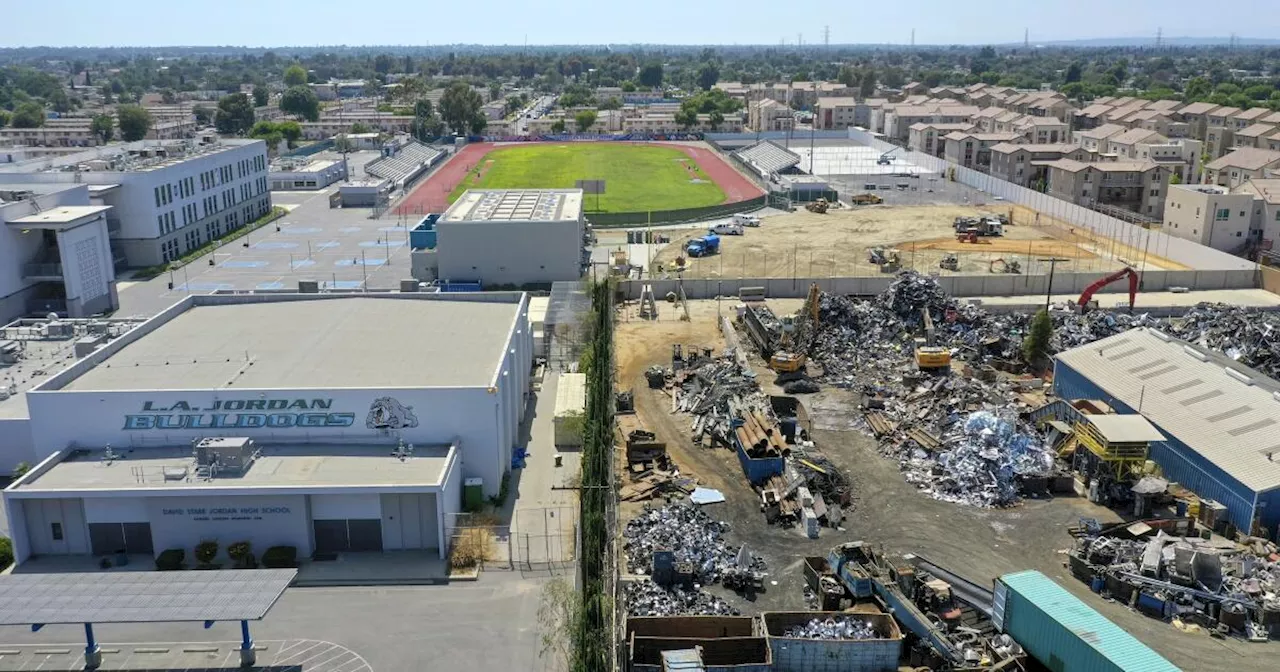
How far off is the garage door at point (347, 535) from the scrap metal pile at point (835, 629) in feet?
34.6

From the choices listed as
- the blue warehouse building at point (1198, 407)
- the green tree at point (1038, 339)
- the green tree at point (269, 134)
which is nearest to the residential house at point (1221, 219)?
the green tree at point (1038, 339)

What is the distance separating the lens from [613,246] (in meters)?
60.5

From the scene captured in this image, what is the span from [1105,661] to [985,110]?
10811 cm

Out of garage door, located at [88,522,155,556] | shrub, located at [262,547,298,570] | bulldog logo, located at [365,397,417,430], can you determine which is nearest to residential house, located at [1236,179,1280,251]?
bulldog logo, located at [365,397,417,430]

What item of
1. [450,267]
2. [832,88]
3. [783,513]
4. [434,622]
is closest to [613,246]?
[450,267]

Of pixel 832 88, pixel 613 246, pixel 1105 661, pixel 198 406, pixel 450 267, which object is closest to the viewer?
pixel 1105 661

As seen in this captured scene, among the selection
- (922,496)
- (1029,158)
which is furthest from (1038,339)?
(1029,158)

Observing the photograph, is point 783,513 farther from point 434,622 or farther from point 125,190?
point 125,190

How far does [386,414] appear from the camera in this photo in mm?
24969

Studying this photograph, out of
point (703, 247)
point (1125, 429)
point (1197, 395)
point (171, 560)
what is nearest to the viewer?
point (171, 560)

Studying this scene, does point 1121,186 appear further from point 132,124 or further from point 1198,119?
point 132,124

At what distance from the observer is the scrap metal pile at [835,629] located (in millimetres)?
19250

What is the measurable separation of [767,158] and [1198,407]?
67203mm

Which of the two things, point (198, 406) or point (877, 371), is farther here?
point (877, 371)
